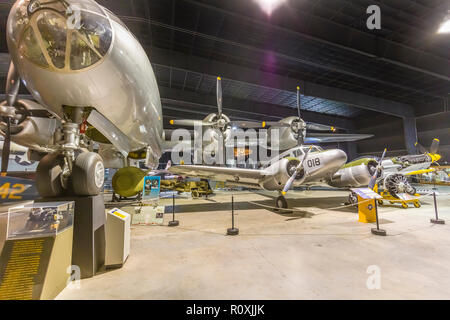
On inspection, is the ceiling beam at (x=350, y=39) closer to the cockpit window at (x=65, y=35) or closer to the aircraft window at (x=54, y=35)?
the cockpit window at (x=65, y=35)

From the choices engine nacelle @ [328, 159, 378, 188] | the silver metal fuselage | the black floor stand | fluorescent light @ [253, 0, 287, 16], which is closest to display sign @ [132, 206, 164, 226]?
the black floor stand

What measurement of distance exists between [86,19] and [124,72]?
2.62ft

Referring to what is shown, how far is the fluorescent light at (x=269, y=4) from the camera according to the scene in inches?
320

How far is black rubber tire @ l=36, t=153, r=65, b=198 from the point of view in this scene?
305 centimetres

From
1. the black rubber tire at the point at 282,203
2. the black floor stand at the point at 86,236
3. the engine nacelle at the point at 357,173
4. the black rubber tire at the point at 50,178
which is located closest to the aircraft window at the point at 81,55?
the black rubber tire at the point at 50,178

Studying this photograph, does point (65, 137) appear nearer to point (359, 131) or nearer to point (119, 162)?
point (119, 162)

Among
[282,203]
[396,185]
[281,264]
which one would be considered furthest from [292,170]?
[396,185]

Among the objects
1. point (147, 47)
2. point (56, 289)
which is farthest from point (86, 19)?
point (147, 47)

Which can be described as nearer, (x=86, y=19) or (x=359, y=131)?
(x=86, y=19)

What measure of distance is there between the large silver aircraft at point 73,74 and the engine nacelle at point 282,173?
5.52m

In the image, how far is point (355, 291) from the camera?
229cm

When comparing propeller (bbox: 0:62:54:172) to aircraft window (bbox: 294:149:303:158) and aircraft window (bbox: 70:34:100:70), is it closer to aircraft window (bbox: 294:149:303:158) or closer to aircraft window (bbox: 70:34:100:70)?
aircraft window (bbox: 70:34:100:70)
